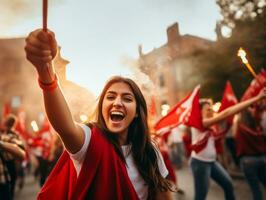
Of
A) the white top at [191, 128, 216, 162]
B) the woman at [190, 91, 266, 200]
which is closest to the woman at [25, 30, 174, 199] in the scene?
the woman at [190, 91, 266, 200]

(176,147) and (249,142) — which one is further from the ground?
(249,142)

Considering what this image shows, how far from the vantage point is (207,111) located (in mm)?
4953

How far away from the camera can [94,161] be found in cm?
157

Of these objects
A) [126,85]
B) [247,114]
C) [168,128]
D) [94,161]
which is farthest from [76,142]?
[168,128]

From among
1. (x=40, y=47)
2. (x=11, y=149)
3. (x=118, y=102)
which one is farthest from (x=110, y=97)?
(x=11, y=149)

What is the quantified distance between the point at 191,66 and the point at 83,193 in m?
14.2

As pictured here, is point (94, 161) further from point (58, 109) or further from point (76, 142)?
point (58, 109)

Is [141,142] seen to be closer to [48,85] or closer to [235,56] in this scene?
[48,85]

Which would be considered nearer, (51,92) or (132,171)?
(51,92)

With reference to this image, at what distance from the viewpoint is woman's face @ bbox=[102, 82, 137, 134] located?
74.9 inches

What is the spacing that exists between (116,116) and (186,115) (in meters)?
3.34

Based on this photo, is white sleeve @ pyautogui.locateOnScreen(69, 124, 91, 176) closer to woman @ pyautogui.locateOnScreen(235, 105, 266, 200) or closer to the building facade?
the building facade

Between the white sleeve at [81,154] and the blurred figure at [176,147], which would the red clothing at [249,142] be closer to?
the white sleeve at [81,154]

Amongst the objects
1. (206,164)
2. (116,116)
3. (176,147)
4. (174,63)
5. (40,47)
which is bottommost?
(176,147)
